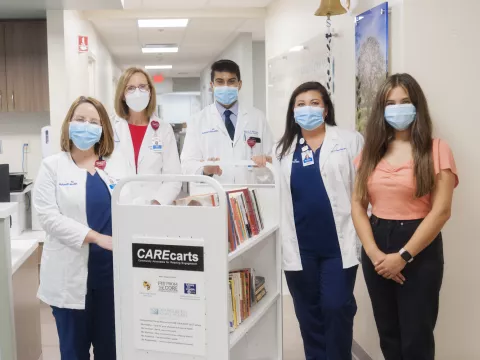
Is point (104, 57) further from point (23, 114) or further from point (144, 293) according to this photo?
point (144, 293)

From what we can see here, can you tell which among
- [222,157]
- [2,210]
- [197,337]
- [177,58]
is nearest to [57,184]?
[2,210]

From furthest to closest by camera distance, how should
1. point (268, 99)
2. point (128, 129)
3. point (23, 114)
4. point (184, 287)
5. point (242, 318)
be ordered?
point (268, 99) < point (23, 114) < point (128, 129) < point (242, 318) < point (184, 287)

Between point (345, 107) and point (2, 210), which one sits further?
point (345, 107)

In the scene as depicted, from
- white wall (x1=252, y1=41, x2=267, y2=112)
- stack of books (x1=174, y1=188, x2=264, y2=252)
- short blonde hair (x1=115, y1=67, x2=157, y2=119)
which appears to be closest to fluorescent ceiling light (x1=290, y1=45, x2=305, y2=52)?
short blonde hair (x1=115, y1=67, x2=157, y2=119)

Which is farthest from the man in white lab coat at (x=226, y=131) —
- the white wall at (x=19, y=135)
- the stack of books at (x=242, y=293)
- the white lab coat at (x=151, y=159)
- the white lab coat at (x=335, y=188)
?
the white wall at (x=19, y=135)

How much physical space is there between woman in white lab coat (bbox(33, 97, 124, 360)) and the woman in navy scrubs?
845 mm

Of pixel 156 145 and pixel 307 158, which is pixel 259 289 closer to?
pixel 307 158

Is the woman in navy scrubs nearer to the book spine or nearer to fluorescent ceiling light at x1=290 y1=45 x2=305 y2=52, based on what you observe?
the book spine

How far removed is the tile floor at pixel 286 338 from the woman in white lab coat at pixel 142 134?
4.60 feet

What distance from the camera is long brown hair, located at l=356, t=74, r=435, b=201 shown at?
2271mm

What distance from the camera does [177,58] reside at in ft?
37.2

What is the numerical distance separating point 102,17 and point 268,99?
7.29ft

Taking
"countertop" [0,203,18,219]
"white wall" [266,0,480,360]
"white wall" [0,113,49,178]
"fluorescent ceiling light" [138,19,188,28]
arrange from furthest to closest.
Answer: "fluorescent ceiling light" [138,19,188,28], "white wall" [0,113,49,178], "white wall" [266,0,480,360], "countertop" [0,203,18,219]

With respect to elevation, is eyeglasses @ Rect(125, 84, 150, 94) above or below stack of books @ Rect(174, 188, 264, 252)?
above
